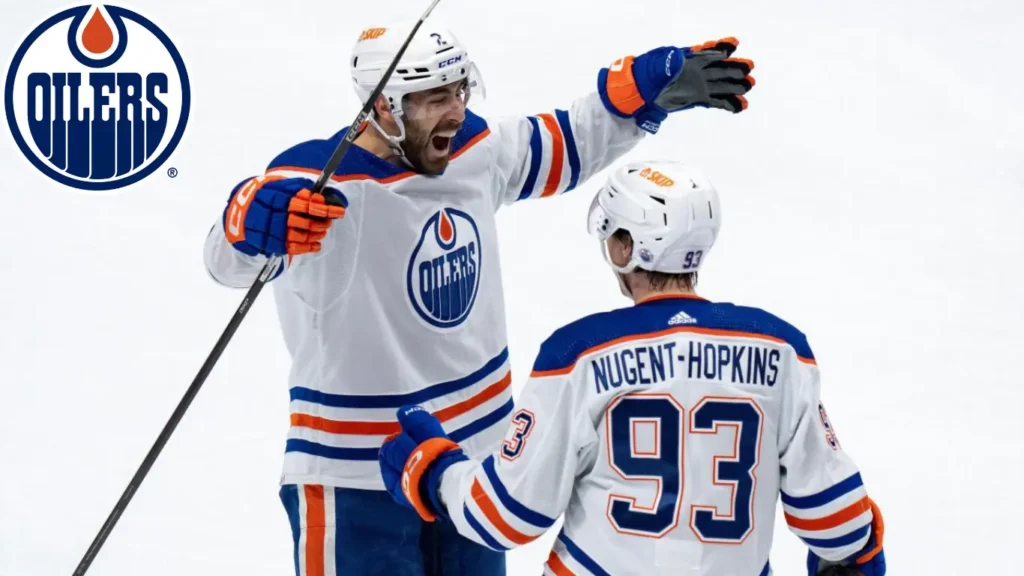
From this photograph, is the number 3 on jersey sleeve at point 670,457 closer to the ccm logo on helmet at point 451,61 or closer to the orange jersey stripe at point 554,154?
the ccm logo on helmet at point 451,61

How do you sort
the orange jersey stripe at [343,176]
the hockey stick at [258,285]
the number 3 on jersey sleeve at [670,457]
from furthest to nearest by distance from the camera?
the orange jersey stripe at [343,176], the hockey stick at [258,285], the number 3 on jersey sleeve at [670,457]

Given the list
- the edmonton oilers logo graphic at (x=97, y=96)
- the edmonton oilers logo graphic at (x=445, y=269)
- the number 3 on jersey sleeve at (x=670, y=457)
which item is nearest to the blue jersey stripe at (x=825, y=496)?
the number 3 on jersey sleeve at (x=670, y=457)

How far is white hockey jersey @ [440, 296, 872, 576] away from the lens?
8.48ft

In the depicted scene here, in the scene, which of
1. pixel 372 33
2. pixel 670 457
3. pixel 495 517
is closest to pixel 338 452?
pixel 495 517

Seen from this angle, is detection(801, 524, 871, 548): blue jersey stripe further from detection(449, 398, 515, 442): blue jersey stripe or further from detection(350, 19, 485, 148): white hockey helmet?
detection(350, 19, 485, 148): white hockey helmet

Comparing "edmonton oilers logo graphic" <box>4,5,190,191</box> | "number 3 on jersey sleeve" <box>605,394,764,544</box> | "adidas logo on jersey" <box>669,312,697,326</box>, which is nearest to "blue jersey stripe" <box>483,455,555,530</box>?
"number 3 on jersey sleeve" <box>605,394,764,544</box>

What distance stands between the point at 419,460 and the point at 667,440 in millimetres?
512

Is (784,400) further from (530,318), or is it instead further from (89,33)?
(89,33)

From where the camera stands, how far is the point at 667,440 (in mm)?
2586

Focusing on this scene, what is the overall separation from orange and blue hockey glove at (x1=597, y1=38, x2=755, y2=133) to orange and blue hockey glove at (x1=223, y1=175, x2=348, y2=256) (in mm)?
987

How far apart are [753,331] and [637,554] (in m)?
0.42

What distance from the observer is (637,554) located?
2633mm

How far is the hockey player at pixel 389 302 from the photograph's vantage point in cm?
327

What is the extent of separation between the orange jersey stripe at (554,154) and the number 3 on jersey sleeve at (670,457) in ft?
4.29
